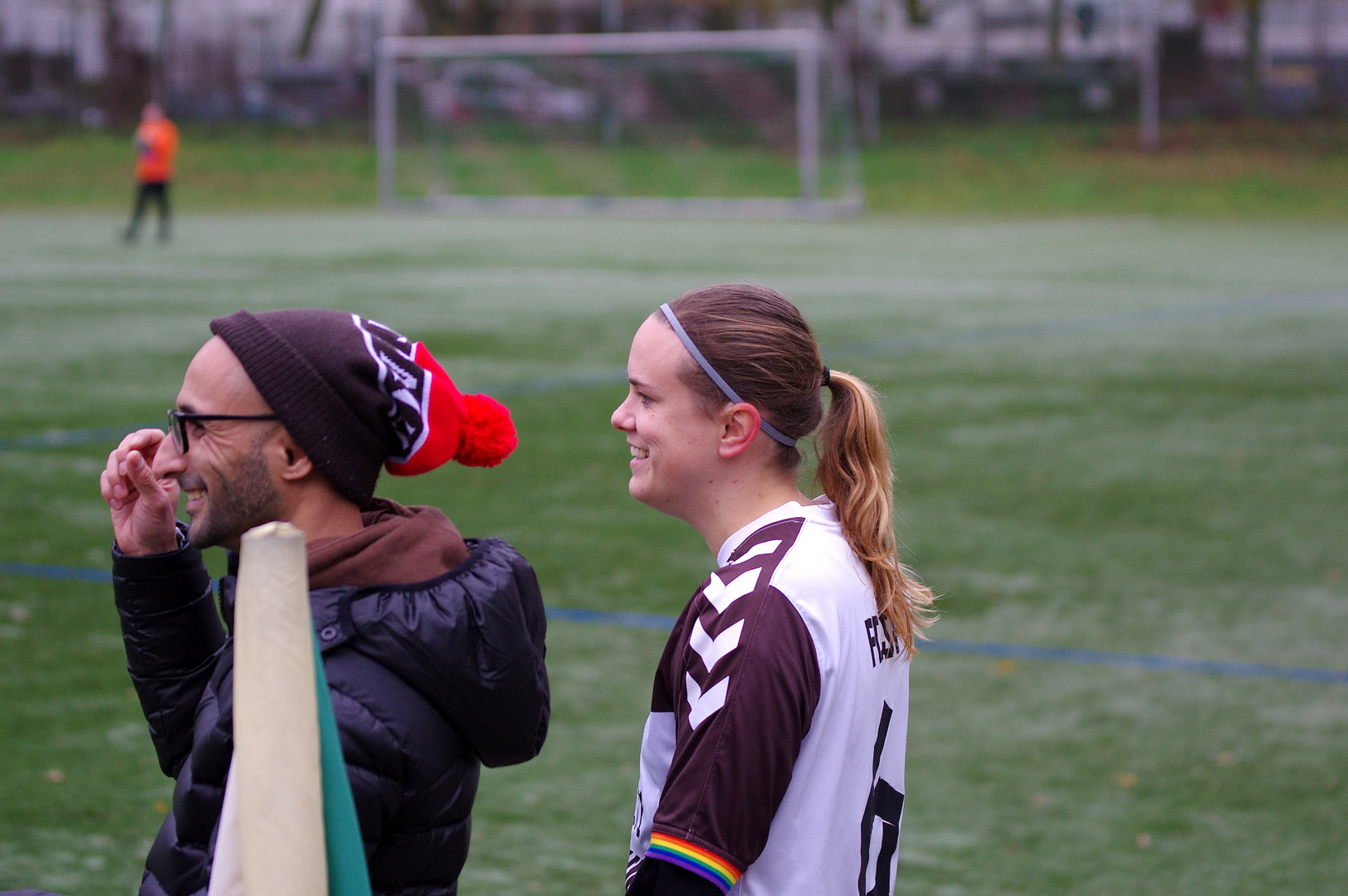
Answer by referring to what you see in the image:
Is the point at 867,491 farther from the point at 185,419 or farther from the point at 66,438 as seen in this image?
the point at 66,438

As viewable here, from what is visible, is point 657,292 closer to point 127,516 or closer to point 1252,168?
point 127,516

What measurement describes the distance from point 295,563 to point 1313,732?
13.7 feet

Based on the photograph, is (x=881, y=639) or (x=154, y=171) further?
(x=154, y=171)

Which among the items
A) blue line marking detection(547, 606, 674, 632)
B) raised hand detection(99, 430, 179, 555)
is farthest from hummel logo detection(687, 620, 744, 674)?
blue line marking detection(547, 606, 674, 632)

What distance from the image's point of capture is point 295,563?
1.57 m

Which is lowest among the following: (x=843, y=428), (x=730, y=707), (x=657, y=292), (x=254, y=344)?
(x=657, y=292)

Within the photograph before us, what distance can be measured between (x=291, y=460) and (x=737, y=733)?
721 mm

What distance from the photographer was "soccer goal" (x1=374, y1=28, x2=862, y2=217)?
114ft

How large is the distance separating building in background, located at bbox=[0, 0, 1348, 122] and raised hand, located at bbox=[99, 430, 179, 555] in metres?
41.7

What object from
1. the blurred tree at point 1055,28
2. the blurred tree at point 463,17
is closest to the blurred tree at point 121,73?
the blurred tree at point 463,17

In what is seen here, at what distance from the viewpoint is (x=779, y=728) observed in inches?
81.5

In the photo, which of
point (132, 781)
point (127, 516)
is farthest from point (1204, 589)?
point (127, 516)

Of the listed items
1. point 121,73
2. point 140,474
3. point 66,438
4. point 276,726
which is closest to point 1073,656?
point 140,474

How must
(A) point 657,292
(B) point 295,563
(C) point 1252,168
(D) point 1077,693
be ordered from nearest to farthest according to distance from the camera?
(B) point 295,563
(D) point 1077,693
(A) point 657,292
(C) point 1252,168
